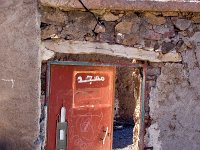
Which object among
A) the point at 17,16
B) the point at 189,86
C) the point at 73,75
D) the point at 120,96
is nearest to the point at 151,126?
the point at 189,86

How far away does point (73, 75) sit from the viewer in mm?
4359

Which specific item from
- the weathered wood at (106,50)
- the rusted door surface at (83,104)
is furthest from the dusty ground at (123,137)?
the weathered wood at (106,50)

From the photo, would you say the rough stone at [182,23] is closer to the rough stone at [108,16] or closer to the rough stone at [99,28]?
the rough stone at [108,16]

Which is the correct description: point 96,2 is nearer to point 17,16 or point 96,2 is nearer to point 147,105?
point 17,16

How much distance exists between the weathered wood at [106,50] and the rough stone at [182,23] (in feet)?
0.93

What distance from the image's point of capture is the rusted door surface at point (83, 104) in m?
4.30

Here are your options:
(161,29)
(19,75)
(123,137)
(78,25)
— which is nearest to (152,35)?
(161,29)

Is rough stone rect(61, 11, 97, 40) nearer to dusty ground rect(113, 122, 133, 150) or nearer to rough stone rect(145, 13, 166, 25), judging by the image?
rough stone rect(145, 13, 166, 25)

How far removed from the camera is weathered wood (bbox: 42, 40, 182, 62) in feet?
13.7

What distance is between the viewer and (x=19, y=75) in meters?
4.09

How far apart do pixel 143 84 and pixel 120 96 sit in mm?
6963

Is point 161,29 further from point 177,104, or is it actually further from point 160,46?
point 177,104

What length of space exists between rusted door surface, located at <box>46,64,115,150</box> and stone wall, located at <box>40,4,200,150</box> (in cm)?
35

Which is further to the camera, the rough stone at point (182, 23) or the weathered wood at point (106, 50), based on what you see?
the rough stone at point (182, 23)
